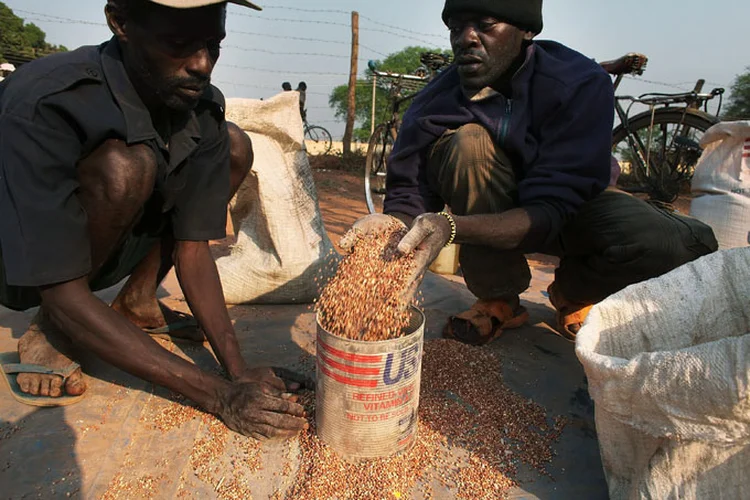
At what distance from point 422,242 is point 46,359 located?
1.29 m

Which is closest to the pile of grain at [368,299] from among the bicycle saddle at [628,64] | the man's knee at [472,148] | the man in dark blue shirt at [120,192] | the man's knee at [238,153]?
the man in dark blue shirt at [120,192]

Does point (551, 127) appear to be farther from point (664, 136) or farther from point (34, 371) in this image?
point (664, 136)

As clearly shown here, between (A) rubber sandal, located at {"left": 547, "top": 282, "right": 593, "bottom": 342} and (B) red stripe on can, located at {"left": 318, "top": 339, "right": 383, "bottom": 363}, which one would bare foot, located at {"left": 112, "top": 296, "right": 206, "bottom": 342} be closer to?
(B) red stripe on can, located at {"left": 318, "top": 339, "right": 383, "bottom": 363}

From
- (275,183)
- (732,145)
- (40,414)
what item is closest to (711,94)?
(732,145)

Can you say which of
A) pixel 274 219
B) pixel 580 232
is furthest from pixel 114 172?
pixel 580 232

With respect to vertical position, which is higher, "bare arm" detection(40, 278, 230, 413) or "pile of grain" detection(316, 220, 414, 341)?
"pile of grain" detection(316, 220, 414, 341)

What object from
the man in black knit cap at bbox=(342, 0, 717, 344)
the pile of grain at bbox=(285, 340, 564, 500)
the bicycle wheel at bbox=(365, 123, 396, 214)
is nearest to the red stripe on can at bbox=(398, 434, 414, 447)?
the pile of grain at bbox=(285, 340, 564, 500)

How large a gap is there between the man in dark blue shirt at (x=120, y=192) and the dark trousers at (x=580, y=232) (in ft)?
2.89

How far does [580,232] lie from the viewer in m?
2.10

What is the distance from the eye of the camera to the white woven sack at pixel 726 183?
2279 millimetres

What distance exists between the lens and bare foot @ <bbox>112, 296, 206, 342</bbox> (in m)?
2.07

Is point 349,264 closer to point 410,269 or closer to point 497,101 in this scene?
point 410,269

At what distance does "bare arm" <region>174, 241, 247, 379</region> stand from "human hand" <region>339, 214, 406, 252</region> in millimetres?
488

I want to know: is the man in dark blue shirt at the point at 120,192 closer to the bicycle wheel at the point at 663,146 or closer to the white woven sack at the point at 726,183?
the white woven sack at the point at 726,183
